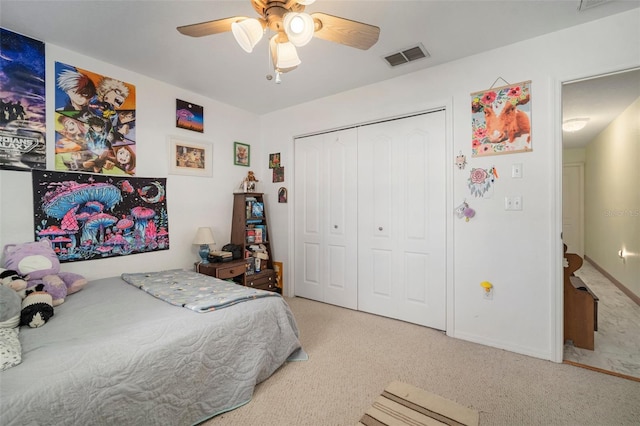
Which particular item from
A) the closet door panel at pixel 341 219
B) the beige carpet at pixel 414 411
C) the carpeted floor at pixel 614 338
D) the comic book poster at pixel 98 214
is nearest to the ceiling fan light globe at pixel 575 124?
the carpeted floor at pixel 614 338

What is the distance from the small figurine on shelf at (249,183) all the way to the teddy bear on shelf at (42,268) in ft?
6.37

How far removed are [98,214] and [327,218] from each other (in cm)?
229

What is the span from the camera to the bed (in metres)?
1.07

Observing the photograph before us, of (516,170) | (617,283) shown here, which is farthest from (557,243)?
(617,283)

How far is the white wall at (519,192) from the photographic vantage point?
206cm

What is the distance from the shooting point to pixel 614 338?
2469 mm

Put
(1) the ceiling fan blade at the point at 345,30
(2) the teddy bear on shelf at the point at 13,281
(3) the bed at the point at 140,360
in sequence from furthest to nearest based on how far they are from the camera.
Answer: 1. (2) the teddy bear on shelf at the point at 13,281
2. (1) the ceiling fan blade at the point at 345,30
3. (3) the bed at the point at 140,360

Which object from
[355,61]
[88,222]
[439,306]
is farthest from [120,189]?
[439,306]

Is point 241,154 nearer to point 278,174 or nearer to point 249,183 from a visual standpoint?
point 249,183

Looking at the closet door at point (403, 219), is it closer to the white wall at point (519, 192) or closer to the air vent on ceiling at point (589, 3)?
the white wall at point (519, 192)

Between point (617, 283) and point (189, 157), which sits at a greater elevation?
point (189, 157)

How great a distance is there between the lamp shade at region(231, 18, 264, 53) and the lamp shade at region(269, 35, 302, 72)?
0.46ft

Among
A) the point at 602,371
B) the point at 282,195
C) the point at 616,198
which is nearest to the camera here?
the point at 602,371

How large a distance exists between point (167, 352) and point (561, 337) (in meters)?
2.71
